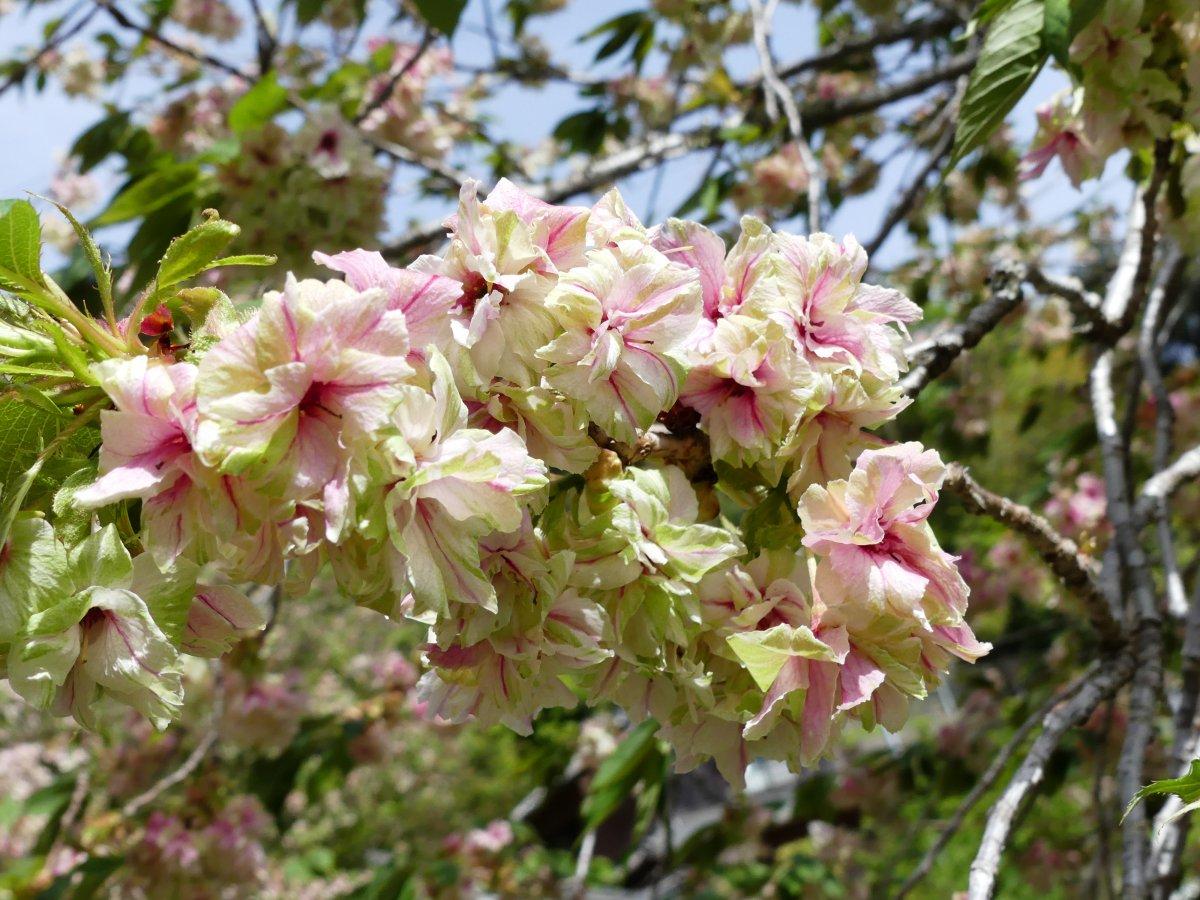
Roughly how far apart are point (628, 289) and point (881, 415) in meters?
0.22

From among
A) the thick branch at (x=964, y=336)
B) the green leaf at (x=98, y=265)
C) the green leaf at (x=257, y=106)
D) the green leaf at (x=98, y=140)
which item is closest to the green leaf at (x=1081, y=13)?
the thick branch at (x=964, y=336)

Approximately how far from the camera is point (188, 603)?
25.3 inches

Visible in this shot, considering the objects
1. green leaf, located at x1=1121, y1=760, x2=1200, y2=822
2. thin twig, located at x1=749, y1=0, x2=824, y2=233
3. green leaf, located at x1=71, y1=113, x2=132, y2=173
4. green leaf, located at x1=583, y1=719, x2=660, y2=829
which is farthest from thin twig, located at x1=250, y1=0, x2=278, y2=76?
green leaf, located at x1=1121, y1=760, x2=1200, y2=822

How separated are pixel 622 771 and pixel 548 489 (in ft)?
4.39

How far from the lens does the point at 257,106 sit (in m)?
2.14

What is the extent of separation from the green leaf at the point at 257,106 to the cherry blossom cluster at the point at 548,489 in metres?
1.61

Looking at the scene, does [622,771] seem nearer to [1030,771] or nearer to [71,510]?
[1030,771]

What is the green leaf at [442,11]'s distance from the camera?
1.39 meters

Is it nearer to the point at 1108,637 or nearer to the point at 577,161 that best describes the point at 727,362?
the point at 1108,637

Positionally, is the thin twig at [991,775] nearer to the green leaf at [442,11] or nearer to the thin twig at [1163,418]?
the thin twig at [1163,418]

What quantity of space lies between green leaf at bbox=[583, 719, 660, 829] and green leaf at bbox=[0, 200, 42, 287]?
1.41 metres

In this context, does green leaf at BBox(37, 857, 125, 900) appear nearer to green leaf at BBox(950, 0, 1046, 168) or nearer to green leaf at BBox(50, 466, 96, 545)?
green leaf at BBox(50, 466, 96, 545)

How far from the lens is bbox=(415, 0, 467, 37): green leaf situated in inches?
54.7

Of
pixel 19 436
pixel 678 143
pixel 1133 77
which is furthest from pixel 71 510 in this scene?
pixel 678 143
